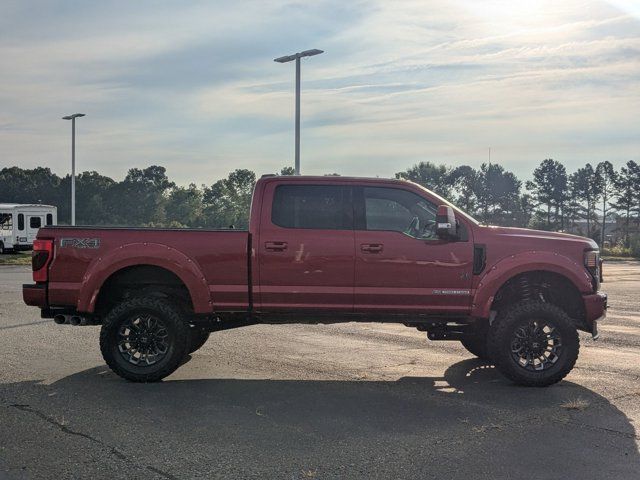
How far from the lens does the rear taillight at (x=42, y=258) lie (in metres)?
7.14

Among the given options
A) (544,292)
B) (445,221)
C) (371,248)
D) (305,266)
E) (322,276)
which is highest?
(445,221)

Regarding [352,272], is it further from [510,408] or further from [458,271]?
[510,408]

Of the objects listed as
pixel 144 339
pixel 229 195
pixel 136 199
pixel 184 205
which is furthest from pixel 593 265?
pixel 136 199

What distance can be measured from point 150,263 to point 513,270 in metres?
3.71

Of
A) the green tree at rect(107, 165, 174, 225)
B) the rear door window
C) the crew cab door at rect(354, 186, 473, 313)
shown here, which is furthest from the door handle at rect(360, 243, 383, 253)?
the green tree at rect(107, 165, 174, 225)

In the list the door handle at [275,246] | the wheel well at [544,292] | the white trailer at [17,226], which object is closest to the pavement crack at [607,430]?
the wheel well at [544,292]

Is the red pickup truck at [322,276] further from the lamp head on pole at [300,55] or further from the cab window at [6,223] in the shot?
the cab window at [6,223]

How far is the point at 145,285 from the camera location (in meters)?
7.52

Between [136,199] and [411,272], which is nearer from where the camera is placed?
[411,272]

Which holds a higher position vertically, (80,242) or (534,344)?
(80,242)

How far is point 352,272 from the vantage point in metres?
7.07

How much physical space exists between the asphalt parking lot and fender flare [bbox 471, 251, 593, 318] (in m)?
0.84

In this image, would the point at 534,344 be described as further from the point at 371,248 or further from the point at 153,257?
the point at 153,257

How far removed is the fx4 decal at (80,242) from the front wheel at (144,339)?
68cm
